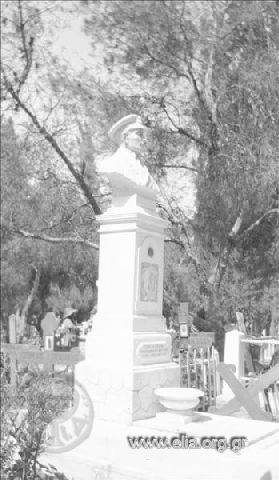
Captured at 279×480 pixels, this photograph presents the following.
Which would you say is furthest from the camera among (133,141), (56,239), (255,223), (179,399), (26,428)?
(56,239)

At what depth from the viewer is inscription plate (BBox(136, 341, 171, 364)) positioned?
5809 mm

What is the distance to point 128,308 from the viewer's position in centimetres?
592

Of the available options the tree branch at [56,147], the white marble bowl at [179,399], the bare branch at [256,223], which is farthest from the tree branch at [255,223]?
the white marble bowl at [179,399]

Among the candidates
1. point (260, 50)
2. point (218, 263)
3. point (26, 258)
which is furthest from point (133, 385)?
point (26, 258)

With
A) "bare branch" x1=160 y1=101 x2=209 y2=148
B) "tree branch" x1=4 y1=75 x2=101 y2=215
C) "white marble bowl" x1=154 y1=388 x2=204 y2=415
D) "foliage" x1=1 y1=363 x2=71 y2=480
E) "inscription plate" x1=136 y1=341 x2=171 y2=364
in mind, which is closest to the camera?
"foliage" x1=1 y1=363 x2=71 y2=480

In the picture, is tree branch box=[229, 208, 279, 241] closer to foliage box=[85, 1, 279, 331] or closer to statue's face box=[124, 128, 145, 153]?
foliage box=[85, 1, 279, 331]

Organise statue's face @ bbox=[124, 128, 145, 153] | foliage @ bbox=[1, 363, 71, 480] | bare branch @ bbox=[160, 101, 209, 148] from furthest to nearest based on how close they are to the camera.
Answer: bare branch @ bbox=[160, 101, 209, 148] → statue's face @ bbox=[124, 128, 145, 153] → foliage @ bbox=[1, 363, 71, 480]

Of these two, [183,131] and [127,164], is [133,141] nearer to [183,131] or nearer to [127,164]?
[127,164]

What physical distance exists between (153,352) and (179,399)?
66cm

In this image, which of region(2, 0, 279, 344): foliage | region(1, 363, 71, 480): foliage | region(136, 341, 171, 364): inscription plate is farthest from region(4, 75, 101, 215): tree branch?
region(1, 363, 71, 480): foliage

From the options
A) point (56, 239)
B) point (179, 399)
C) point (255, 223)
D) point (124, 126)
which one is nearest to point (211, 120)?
point (255, 223)

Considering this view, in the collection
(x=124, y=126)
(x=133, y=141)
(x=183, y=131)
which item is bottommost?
(x=133, y=141)

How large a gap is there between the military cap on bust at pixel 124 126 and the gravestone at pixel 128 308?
12mm

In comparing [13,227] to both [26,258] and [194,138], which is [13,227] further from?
[26,258]
